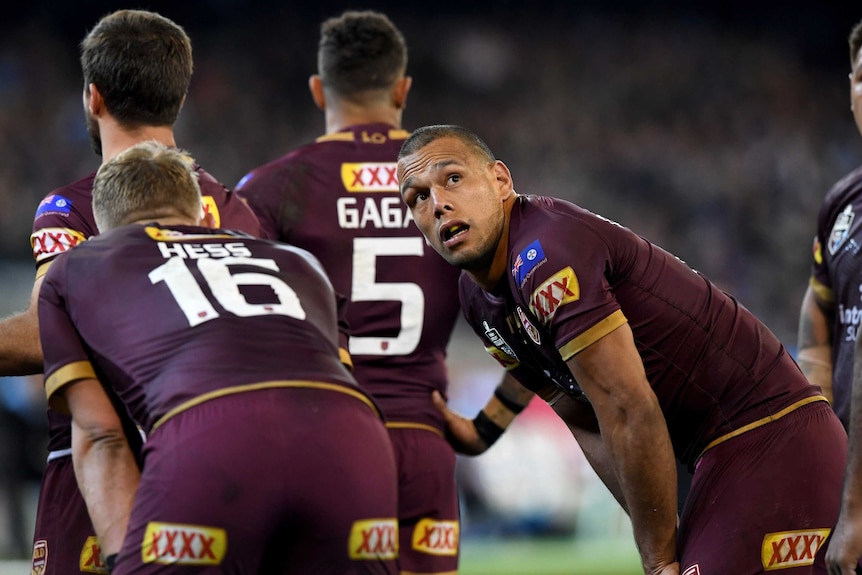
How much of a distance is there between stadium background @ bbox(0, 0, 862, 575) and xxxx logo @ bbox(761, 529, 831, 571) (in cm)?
973

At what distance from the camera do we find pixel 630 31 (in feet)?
71.3

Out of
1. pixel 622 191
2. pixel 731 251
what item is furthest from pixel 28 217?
pixel 731 251

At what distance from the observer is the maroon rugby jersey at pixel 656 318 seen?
3.85 meters

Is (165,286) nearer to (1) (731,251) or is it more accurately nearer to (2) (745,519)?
(2) (745,519)

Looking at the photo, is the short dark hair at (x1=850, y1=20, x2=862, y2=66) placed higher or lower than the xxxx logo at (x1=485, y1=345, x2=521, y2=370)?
higher

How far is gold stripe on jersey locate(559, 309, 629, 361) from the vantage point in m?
3.76

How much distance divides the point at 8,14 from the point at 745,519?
17.9m

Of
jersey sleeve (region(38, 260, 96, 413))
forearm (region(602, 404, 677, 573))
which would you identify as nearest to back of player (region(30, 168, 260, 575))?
jersey sleeve (region(38, 260, 96, 413))

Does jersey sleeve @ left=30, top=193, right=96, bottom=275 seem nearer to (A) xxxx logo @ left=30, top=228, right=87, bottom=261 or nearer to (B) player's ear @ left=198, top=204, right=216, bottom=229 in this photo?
(A) xxxx logo @ left=30, top=228, right=87, bottom=261

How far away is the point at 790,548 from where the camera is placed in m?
3.90

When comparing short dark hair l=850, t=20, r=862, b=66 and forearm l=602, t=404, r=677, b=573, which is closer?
forearm l=602, t=404, r=677, b=573

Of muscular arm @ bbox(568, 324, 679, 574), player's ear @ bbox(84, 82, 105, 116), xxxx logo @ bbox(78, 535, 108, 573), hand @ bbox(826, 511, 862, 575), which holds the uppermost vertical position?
player's ear @ bbox(84, 82, 105, 116)

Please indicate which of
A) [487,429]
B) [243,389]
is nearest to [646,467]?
[243,389]

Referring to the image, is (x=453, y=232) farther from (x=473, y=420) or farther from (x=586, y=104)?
(x=586, y=104)
